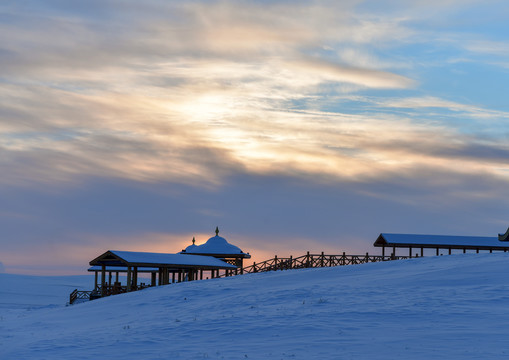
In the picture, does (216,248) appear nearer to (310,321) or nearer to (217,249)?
(217,249)

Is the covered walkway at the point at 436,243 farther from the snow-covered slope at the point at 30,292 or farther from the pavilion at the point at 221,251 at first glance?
the snow-covered slope at the point at 30,292

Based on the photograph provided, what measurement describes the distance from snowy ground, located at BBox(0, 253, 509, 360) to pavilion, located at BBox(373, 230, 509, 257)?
2044 centimetres

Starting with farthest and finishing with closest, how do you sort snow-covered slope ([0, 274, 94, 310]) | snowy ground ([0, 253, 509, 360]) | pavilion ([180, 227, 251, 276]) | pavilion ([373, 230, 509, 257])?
snow-covered slope ([0, 274, 94, 310])
pavilion ([180, 227, 251, 276])
pavilion ([373, 230, 509, 257])
snowy ground ([0, 253, 509, 360])

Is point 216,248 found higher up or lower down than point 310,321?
higher up

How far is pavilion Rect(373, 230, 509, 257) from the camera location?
58250 mm

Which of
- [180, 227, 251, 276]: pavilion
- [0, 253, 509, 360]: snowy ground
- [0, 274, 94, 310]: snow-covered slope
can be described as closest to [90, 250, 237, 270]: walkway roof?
[180, 227, 251, 276]: pavilion

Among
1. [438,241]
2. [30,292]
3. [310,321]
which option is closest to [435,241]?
[438,241]

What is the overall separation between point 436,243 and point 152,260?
2527 centimetres

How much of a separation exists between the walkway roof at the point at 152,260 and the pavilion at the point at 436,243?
1461 cm

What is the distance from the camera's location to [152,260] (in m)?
52.3

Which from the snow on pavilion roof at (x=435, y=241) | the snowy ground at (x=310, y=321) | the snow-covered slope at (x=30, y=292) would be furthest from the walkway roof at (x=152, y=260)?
the snow-covered slope at (x=30, y=292)

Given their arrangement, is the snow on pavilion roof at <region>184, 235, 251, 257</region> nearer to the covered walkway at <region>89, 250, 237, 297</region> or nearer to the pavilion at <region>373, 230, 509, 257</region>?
the covered walkway at <region>89, 250, 237, 297</region>

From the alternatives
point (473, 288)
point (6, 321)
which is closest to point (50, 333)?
point (6, 321)

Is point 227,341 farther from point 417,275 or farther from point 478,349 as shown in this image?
point 417,275
